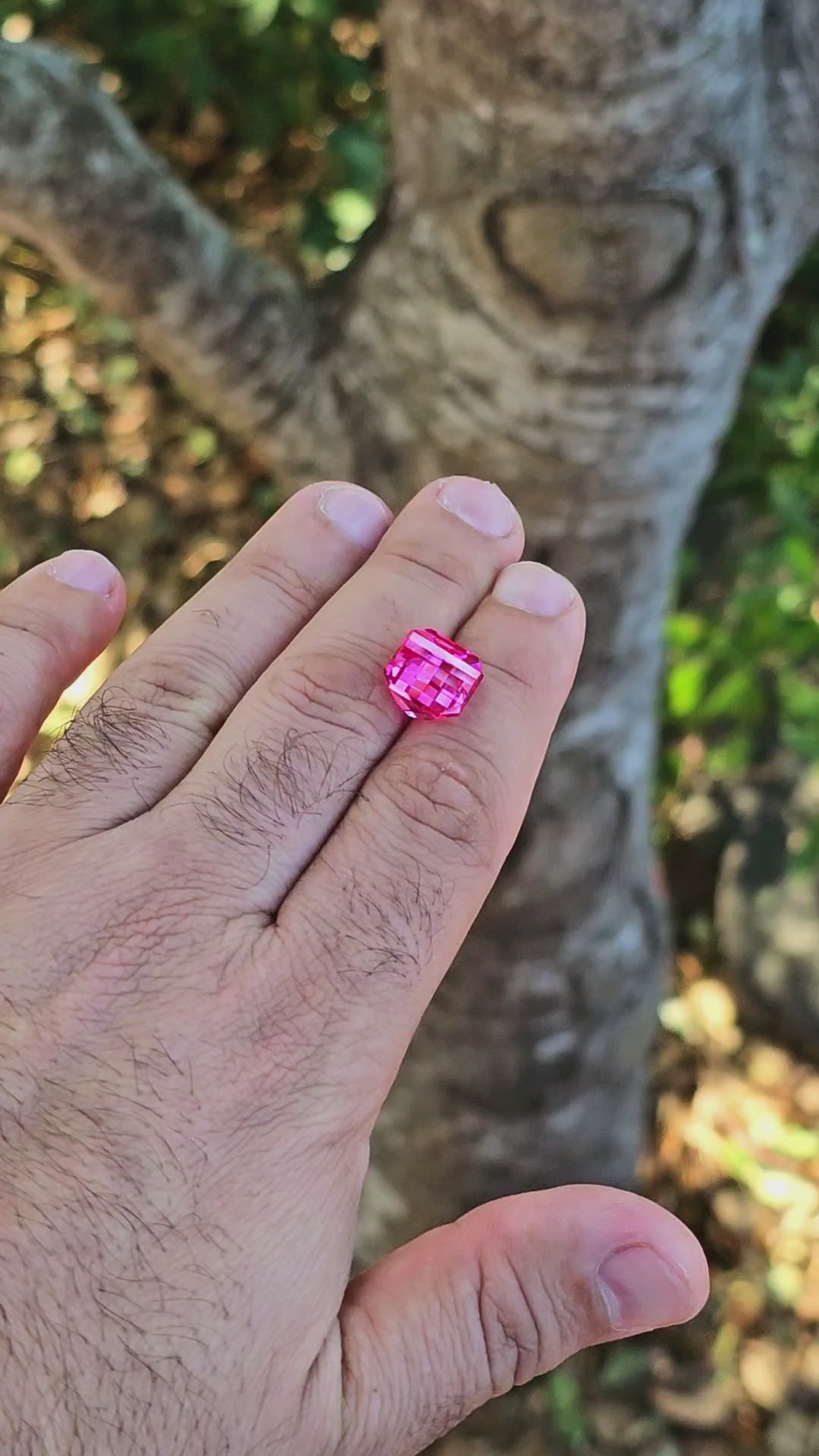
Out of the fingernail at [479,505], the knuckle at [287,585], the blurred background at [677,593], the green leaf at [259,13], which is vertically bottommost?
the blurred background at [677,593]

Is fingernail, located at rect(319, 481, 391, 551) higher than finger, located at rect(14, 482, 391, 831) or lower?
higher

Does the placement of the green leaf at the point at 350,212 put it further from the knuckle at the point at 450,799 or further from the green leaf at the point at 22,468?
the knuckle at the point at 450,799

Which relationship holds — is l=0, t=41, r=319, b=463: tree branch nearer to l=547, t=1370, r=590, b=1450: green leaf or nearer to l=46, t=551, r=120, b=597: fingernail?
l=46, t=551, r=120, b=597: fingernail

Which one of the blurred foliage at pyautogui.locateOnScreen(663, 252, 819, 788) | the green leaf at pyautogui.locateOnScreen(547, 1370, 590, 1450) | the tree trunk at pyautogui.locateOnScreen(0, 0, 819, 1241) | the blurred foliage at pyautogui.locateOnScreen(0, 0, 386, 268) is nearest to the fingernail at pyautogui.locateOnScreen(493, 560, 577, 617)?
the tree trunk at pyautogui.locateOnScreen(0, 0, 819, 1241)

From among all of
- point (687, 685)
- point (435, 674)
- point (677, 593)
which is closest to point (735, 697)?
point (687, 685)

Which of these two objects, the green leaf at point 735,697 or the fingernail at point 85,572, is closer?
the fingernail at point 85,572

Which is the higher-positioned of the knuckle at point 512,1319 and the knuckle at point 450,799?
the knuckle at point 450,799

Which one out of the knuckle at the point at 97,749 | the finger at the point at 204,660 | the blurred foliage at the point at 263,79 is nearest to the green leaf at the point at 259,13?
the blurred foliage at the point at 263,79
